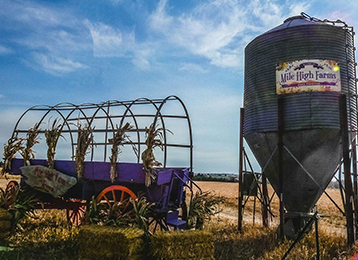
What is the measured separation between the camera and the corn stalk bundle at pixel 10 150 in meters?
11.7

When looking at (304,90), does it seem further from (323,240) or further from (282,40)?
(323,240)

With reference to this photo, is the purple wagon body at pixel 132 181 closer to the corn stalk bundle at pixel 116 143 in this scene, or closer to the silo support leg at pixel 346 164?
the corn stalk bundle at pixel 116 143

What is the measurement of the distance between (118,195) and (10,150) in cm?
474

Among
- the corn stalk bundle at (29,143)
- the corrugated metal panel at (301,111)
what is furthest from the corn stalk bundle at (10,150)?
the corrugated metal panel at (301,111)

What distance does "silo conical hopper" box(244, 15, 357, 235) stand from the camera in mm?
10844

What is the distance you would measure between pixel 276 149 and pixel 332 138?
1746mm

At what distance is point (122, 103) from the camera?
1219 centimetres

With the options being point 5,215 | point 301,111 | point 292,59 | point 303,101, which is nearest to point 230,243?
point 301,111

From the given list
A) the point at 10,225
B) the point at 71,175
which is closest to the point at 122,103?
the point at 71,175

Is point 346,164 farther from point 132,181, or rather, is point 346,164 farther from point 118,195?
point 118,195

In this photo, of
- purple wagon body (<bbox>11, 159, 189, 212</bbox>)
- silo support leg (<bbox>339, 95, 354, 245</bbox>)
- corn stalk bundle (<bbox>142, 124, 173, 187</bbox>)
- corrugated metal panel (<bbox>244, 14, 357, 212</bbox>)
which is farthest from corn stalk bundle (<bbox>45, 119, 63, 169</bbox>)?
silo support leg (<bbox>339, 95, 354, 245</bbox>)

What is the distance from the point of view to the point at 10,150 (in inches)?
462

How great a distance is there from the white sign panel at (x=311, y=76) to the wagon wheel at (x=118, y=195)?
588 centimetres

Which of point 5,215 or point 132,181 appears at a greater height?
point 132,181
